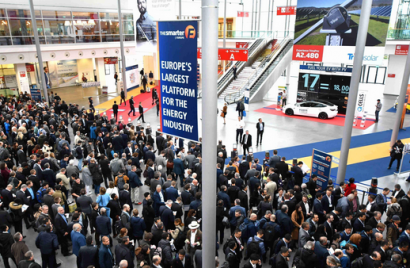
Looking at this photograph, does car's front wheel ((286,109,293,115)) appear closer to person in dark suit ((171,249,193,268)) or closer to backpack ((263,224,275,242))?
backpack ((263,224,275,242))

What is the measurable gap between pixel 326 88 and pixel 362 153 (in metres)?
7.82

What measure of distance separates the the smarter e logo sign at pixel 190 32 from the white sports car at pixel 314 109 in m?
18.4

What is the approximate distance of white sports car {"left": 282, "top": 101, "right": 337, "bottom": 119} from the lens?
20.9 metres

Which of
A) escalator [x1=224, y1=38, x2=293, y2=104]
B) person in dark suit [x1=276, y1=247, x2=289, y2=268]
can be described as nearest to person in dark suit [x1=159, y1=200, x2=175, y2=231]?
person in dark suit [x1=276, y1=247, x2=289, y2=268]

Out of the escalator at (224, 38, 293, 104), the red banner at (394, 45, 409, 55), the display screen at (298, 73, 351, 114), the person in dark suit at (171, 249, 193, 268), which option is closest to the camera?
the person in dark suit at (171, 249, 193, 268)

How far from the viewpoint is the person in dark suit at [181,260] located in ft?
20.0

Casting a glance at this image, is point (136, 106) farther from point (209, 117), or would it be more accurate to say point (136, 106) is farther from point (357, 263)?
point (209, 117)

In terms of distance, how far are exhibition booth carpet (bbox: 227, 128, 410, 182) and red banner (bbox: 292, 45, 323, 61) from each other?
6.30 m

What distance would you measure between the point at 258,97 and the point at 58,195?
2034cm

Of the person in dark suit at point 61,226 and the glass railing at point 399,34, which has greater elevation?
the glass railing at point 399,34

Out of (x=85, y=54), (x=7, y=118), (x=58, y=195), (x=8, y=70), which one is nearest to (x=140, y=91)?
(x=85, y=54)

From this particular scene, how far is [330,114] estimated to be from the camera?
20.9 metres

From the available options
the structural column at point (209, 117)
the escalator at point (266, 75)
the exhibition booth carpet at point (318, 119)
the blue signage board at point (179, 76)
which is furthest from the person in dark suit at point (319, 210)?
the escalator at point (266, 75)

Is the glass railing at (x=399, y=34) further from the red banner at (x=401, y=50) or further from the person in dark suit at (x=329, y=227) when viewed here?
the person in dark suit at (x=329, y=227)
